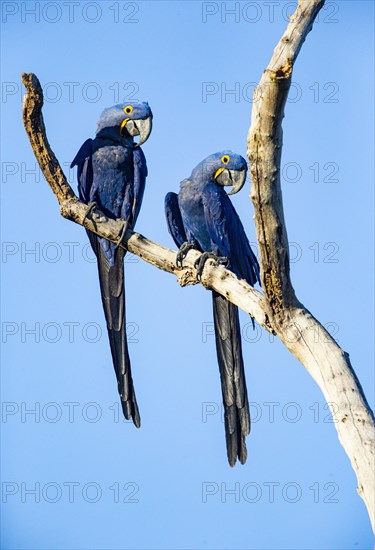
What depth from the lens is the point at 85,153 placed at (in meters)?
6.17

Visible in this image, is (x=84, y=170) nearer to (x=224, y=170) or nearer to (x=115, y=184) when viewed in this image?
(x=115, y=184)

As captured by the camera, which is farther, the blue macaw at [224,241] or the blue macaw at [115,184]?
the blue macaw at [115,184]

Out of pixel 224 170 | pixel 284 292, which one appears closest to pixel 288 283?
pixel 284 292

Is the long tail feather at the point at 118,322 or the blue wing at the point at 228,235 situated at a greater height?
the blue wing at the point at 228,235

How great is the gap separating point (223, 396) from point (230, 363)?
241 millimetres

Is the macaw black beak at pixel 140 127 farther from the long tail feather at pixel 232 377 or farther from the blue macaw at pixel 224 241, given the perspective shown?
the long tail feather at pixel 232 377

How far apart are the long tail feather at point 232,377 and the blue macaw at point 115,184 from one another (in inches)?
26.4

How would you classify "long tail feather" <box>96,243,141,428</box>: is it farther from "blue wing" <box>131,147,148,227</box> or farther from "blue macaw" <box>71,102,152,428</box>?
"blue wing" <box>131,147,148,227</box>

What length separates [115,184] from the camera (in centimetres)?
600

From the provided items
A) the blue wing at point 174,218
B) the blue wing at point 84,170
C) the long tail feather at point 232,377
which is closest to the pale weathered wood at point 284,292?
the long tail feather at point 232,377

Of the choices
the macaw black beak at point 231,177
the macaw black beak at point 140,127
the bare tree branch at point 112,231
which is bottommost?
the bare tree branch at point 112,231

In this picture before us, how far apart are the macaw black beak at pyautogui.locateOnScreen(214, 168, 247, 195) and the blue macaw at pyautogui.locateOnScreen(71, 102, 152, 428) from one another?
583mm

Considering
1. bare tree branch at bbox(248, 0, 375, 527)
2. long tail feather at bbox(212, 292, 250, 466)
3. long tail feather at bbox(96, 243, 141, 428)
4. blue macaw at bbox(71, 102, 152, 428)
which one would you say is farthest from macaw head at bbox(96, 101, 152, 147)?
bare tree branch at bbox(248, 0, 375, 527)

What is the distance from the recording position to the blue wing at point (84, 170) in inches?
240
